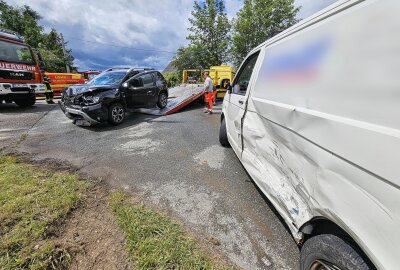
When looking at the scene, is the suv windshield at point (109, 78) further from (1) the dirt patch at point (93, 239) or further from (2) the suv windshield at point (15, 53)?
(1) the dirt patch at point (93, 239)

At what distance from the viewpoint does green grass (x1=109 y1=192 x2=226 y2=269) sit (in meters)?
1.88

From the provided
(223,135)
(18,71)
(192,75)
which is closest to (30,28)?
(192,75)

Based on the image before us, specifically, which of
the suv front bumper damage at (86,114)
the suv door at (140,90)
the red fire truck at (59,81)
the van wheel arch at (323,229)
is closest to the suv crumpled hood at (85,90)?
the suv front bumper damage at (86,114)

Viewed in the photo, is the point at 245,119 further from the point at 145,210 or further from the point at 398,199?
the point at 398,199

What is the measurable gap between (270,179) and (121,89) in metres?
5.82

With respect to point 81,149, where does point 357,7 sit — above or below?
above

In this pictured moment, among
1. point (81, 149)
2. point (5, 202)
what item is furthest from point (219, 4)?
point (5, 202)

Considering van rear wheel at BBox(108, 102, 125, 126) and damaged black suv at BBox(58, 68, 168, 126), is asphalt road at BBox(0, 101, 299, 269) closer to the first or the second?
van rear wheel at BBox(108, 102, 125, 126)

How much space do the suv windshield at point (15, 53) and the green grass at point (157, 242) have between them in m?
8.96

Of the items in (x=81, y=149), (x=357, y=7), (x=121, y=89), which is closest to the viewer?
(x=357, y=7)

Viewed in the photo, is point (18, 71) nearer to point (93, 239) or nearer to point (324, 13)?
point (93, 239)

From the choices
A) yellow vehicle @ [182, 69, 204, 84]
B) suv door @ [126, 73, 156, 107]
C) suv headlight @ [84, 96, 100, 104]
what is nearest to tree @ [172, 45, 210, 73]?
yellow vehicle @ [182, 69, 204, 84]

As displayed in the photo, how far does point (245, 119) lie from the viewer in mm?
2986

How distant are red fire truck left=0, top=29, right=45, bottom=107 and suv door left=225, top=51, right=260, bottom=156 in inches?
339
